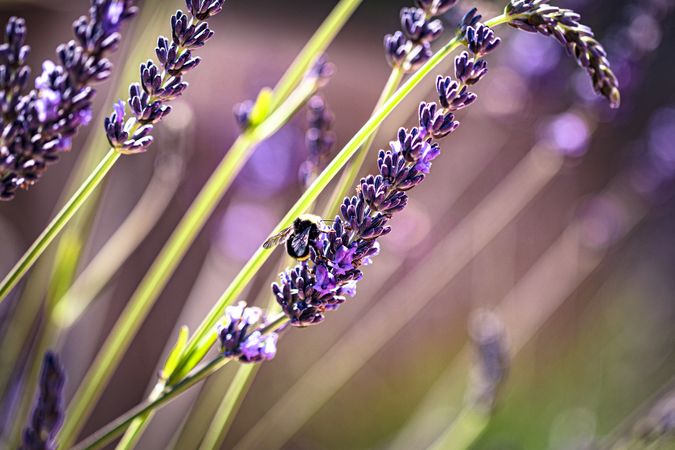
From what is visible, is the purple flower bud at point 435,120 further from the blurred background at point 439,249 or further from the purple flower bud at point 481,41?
the blurred background at point 439,249

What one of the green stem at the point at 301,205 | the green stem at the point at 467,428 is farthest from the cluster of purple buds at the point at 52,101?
the green stem at the point at 467,428

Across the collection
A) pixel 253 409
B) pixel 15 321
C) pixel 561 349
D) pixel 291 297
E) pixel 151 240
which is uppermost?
pixel 291 297

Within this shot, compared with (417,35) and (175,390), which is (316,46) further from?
(175,390)

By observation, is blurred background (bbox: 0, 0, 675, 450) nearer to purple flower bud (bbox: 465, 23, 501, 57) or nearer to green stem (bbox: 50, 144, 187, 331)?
green stem (bbox: 50, 144, 187, 331)

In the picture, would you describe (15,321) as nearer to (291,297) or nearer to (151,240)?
(291,297)

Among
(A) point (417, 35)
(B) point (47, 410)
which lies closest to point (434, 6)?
(A) point (417, 35)

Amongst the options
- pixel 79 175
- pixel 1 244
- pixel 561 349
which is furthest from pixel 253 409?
pixel 79 175
